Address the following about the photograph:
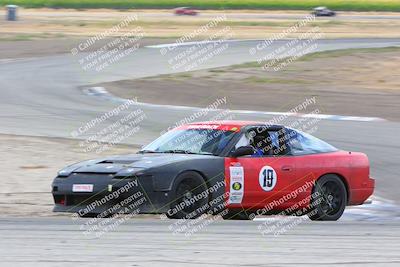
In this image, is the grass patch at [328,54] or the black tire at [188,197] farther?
the grass patch at [328,54]

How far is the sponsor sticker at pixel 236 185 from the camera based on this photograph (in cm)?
1165

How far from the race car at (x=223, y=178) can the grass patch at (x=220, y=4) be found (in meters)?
76.5

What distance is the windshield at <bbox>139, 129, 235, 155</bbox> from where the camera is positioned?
1196cm

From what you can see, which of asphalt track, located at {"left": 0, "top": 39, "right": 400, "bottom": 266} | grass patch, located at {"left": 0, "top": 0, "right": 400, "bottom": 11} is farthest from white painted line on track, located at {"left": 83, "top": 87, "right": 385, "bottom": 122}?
grass patch, located at {"left": 0, "top": 0, "right": 400, "bottom": 11}

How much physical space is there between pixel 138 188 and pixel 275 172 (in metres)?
1.86

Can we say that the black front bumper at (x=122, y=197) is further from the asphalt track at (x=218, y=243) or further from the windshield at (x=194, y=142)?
the windshield at (x=194, y=142)

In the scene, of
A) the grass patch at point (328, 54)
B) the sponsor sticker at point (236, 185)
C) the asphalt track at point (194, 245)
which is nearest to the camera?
the asphalt track at point (194, 245)

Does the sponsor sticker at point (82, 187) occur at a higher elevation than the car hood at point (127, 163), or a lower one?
lower

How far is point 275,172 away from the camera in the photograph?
474 inches

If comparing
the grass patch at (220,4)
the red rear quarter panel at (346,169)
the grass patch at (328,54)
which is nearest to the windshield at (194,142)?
the red rear quarter panel at (346,169)

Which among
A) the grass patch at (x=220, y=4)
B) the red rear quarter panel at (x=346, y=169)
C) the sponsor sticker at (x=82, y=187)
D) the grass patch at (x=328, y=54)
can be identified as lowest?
the grass patch at (x=220, y=4)

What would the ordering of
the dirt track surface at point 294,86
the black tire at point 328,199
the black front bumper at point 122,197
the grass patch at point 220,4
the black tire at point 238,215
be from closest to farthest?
1. the black front bumper at point 122,197
2. the black tire at point 238,215
3. the black tire at point 328,199
4. the dirt track surface at point 294,86
5. the grass patch at point 220,4

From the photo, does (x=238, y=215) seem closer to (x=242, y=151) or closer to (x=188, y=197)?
(x=242, y=151)

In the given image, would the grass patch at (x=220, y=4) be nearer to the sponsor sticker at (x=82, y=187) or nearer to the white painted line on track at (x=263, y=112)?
the white painted line on track at (x=263, y=112)
